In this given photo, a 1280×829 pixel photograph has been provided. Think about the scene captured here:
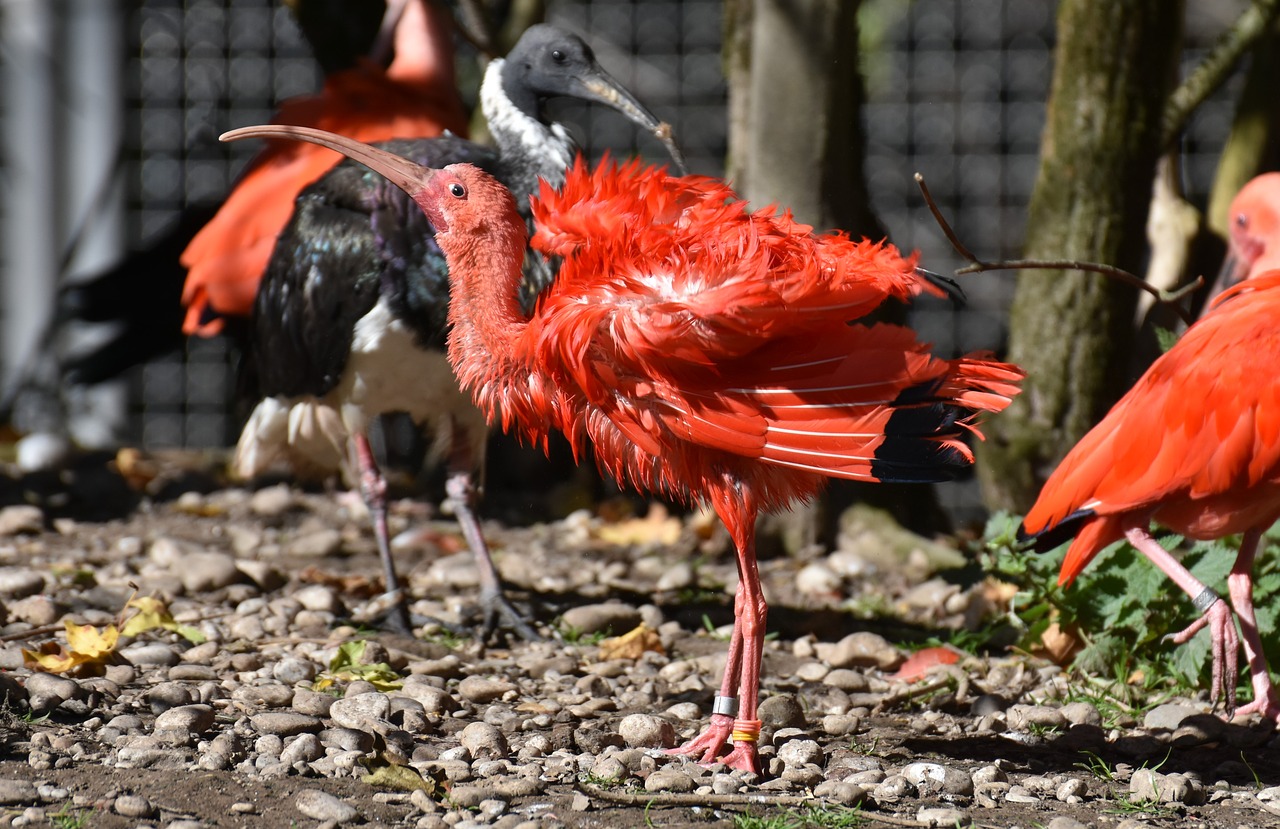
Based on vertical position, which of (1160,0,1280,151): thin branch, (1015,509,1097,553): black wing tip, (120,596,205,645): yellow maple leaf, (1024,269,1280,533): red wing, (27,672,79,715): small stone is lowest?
(120,596,205,645): yellow maple leaf

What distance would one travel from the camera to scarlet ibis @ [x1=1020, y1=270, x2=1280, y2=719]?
3633 millimetres

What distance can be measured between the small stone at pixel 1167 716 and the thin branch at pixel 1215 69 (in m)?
2.41

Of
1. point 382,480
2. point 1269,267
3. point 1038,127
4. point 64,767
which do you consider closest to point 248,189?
point 382,480

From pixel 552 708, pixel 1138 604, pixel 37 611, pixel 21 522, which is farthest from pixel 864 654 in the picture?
pixel 21 522

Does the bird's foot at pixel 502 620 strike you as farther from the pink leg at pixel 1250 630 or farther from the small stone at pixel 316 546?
the pink leg at pixel 1250 630

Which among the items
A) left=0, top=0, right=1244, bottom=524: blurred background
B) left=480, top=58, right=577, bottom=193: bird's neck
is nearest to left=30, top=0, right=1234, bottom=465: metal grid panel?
left=0, top=0, right=1244, bottom=524: blurred background

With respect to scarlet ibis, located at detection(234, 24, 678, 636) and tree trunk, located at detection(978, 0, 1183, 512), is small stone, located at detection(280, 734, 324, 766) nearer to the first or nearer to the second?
scarlet ibis, located at detection(234, 24, 678, 636)

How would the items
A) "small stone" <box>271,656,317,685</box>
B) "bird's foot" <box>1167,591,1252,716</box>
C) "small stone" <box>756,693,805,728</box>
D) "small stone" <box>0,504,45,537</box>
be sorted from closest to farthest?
"bird's foot" <box>1167,591,1252,716</box>, "small stone" <box>756,693,805,728</box>, "small stone" <box>271,656,317,685</box>, "small stone" <box>0,504,45,537</box>

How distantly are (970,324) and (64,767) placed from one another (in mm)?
5835

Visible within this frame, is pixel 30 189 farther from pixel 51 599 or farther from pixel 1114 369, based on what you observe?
pixel 1114 369

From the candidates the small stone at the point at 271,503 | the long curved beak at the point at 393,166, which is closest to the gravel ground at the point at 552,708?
the small stone at the point at 271,503

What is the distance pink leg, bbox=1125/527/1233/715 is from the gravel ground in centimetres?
15

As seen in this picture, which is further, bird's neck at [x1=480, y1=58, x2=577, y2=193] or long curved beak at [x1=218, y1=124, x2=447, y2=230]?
bird's neck at [x1=480, y1=58, x2=577, y2=193]

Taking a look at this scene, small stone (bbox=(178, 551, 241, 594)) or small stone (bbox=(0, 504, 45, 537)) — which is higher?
small stone (bbox=(178, 551, 241, 594))
